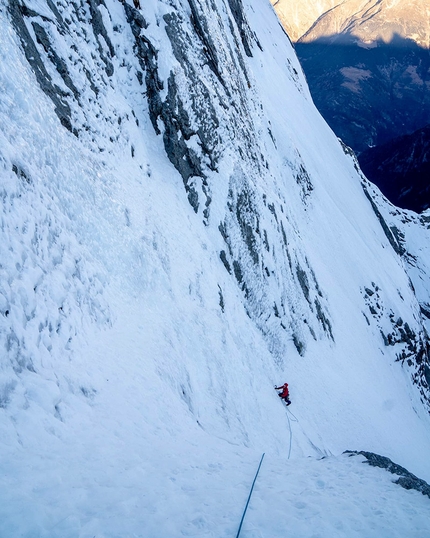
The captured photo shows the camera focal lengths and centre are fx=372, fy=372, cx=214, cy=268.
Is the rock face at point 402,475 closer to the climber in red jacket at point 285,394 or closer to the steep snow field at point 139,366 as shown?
the steep snow field at point 139,366

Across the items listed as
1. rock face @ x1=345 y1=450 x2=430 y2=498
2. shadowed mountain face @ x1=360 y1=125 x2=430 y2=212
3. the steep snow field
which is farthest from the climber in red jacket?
shadowed mountain face @ x1=360 y1=125 x2=430 y2=212

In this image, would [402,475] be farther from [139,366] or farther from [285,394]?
[139,366]

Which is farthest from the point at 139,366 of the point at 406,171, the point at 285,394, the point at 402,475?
the point at 406,171

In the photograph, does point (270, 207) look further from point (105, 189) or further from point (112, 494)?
point (112, 494)

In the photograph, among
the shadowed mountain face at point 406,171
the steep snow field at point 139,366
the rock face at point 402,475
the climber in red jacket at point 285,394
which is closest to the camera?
the steep snow field at point 139,366

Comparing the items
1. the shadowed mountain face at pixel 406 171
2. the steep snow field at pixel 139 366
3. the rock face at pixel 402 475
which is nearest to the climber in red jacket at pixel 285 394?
the steep snow field at pixel 139 366

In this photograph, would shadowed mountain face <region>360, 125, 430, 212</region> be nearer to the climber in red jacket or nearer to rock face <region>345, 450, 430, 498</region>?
the climber in red jacket
